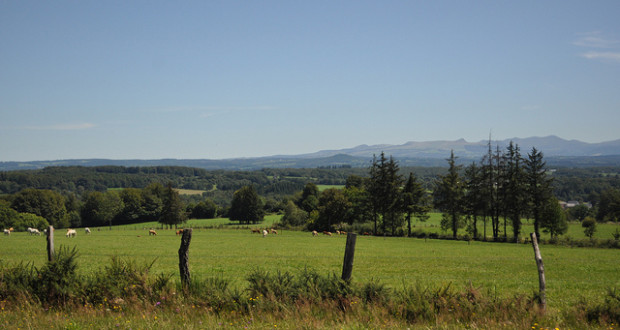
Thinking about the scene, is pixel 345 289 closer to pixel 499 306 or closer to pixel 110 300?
pixel 499 306

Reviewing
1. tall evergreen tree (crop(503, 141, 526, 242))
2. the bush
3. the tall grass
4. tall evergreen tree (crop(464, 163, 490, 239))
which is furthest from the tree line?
the bush

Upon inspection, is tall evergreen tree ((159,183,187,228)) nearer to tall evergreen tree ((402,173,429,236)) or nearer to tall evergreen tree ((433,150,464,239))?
tall evergreen tree ((402,173,429,236))

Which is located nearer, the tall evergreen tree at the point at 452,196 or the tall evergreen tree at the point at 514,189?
the tall evergreen tree at the point at 514,189

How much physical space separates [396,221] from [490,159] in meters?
19.0

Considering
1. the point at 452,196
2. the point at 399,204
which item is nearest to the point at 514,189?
the point at 452,196

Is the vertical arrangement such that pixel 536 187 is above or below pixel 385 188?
above

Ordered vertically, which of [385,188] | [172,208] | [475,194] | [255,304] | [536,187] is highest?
[255,304]

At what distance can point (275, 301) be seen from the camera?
370 inches

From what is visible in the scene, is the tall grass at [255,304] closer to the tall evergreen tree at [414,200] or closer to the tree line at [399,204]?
the tree line at [399,204]

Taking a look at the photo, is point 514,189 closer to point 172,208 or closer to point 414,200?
point 414,200

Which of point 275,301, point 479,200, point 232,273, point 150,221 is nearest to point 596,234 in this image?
point 479,200

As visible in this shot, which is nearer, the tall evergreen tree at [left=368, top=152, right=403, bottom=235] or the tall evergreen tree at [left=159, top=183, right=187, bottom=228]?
the tall evergreen tree at [left=368, top=152, right=403, bottom=235]

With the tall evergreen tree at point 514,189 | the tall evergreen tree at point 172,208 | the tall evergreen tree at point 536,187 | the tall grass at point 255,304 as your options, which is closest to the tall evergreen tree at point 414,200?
the tall evergreen tree at point 514,189

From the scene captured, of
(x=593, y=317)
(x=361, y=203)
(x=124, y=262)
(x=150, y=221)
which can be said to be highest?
(x=124, y=262)
